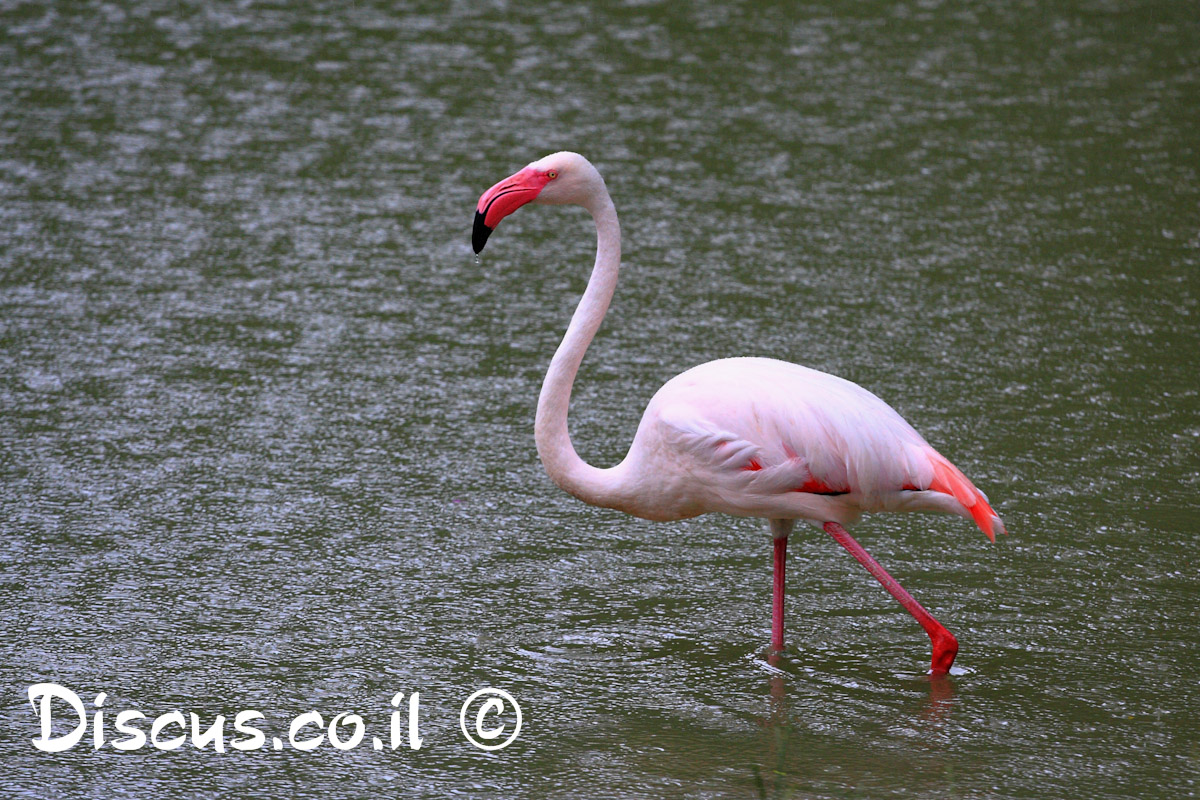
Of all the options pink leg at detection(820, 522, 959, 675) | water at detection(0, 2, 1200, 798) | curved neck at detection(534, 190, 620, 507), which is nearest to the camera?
water at detection(0, 2, 1200, 798)

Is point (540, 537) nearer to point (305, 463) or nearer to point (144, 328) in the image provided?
point (305, 463)

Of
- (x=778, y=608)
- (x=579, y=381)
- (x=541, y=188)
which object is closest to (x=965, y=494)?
(x=778, y=608)

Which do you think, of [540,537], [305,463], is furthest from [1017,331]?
[305,463]

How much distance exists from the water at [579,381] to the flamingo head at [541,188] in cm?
119

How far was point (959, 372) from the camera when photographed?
629 centimetres

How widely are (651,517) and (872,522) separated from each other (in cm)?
112

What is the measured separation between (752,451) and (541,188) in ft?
3.16

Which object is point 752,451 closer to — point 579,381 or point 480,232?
point 480,232

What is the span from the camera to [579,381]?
6.25 meters

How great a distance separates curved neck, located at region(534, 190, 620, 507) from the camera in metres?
4.34

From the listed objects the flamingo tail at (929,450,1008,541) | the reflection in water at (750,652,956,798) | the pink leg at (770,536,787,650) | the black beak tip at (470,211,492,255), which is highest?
the black beak tip at (470,211,492,255)

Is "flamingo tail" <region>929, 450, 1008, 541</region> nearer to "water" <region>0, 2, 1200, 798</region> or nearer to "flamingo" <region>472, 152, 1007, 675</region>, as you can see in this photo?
"flamingo" <region>472, 152, 1007, 675</region>

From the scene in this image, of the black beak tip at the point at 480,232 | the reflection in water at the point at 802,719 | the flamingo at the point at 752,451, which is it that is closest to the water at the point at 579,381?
the reflection in water at the point at 802,719

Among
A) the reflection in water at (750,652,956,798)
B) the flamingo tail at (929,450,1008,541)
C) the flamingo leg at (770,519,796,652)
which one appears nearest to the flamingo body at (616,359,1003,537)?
the flamingo tail at (929,450,1008,541)
